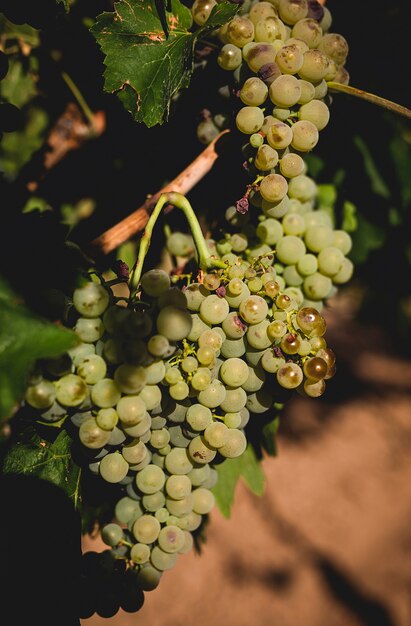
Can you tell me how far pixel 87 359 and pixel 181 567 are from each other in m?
2.70

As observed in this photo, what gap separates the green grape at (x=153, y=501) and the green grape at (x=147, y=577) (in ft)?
0.29

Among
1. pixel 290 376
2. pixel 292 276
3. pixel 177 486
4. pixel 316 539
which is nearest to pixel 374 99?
pixel 292 276

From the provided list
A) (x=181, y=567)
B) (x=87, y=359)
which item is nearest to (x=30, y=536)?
(x=87, y=359)

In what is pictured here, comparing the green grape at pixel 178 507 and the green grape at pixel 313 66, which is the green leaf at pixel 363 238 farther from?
the green grape at pixel 178 507

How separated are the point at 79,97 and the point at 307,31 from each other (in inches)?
21.9

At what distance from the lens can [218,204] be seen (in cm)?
96

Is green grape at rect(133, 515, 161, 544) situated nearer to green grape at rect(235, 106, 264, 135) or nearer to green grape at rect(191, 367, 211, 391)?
green grape at rect(191, 367, 211, 391)

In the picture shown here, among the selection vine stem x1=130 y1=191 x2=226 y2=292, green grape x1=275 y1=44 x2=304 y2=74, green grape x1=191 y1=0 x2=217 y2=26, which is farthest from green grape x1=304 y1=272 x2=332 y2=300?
green grape x1=191 y1=0 x2=217 y2=26

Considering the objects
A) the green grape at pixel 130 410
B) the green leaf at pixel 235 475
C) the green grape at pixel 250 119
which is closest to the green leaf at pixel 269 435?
the green leaf at pixel 235 475

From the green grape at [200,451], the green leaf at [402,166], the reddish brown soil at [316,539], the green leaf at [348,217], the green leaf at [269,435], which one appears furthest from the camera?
the reddish brown soil at [316,539]

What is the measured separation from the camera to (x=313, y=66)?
75cm

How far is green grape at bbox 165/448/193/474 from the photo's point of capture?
77 centimetres

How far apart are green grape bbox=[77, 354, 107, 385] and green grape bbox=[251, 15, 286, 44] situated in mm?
471

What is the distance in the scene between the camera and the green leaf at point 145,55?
791 millimetres
